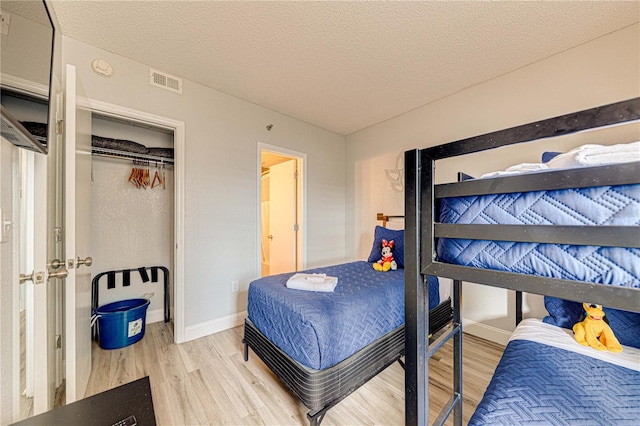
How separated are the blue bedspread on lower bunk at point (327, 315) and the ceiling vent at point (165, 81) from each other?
2014 mm

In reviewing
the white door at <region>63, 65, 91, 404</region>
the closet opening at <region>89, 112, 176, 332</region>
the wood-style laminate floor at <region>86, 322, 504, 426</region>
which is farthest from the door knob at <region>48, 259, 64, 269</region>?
the closet opening at <region>89, 112, 176, 332</region>

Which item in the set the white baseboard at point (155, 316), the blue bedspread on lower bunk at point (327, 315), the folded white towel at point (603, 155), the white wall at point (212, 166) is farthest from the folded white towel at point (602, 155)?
the white baseboard at point (155, 316)

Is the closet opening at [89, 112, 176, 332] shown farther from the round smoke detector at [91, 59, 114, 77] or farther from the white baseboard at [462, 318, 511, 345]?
the white baseboard at [462, 318, 511, 345]

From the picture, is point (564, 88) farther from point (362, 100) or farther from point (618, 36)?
point (362, 100)

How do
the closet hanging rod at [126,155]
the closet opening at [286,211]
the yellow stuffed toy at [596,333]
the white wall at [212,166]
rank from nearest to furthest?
1. the yellow stuffed toy at [596,333]
2. the white wall at [212,166]
3. the closet hanging rod at [126,155]
4. the closet opening at [286,211]

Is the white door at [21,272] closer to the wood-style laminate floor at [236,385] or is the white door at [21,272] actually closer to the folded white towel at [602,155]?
the wood-style laminate floor at [236,385]

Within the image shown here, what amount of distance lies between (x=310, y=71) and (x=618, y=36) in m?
2.31

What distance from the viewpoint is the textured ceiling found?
1.57 metres

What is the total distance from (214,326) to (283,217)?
176 centimetres

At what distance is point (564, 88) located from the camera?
1964 mm

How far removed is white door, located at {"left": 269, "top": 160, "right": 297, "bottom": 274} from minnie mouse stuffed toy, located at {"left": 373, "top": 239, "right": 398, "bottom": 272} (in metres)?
1.47

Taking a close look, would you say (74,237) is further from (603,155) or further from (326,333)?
(603,155)

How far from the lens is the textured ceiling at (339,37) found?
5.15ft

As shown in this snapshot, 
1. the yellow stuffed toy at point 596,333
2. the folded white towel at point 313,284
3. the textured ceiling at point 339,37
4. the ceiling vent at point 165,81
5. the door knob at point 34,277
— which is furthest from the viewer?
the ceiling vent at point 165,81
